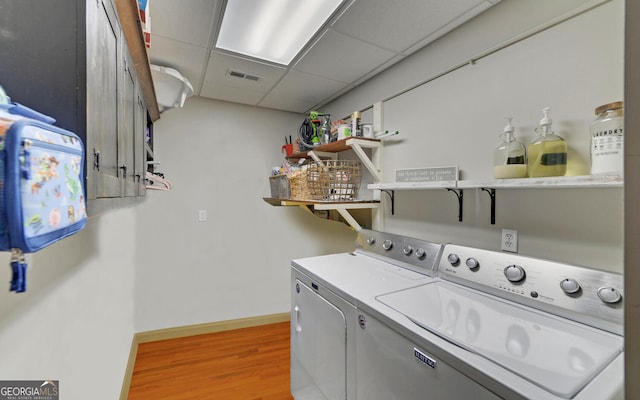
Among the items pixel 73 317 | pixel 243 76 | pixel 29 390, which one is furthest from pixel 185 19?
pixel 29 390

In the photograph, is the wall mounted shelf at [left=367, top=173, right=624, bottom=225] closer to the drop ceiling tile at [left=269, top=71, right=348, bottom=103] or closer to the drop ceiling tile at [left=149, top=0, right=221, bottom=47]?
the drop ceiling tile at [left=269, top=71, right=348, bottom=103]

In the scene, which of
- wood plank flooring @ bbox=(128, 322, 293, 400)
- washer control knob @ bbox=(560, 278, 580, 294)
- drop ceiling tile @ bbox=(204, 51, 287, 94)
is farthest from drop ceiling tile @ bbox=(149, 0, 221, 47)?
wood plank flooring @ bbox=(128, 322, 293, 400)

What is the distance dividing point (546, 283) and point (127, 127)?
1687 mm

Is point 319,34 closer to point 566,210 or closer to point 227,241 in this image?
point 566,210

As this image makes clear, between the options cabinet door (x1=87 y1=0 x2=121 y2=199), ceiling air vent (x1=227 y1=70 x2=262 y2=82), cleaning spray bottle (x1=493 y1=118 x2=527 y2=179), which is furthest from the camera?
ceiling air vent (x1=227 y1=70 x2=262 y2=82)

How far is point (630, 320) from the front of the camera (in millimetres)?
317

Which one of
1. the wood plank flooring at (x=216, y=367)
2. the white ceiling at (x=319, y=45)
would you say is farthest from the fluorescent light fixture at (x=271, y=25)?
the wood plank flooring at (x=216, y=367)

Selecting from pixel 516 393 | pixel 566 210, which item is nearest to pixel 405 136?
pixel 566 210

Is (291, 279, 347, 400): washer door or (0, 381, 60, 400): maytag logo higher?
(0, 381, 60, 400): maytag logo

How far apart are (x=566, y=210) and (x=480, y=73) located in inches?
30.1

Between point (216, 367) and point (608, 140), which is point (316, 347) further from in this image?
point (608, 140)

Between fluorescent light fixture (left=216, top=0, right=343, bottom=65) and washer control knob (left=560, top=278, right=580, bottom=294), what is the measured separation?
1465mm

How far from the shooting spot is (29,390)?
695 mm

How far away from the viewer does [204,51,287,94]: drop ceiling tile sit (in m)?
1.82
